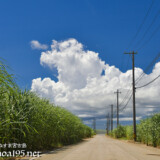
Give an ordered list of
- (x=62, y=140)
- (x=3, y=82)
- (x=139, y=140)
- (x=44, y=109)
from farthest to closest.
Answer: (x=139, y=140)
(x=62, y=140)
(x=44, y=109)
(x=3, y=82)

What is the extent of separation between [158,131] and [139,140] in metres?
9.80

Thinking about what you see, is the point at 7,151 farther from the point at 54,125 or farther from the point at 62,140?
the point at 62,140

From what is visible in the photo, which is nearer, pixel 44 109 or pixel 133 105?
pixel 44 109

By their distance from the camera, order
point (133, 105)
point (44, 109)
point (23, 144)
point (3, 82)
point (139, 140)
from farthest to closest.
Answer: point (133, 105)
point (139, 140)
point (44, 109)
point (23, 144)
point (3, 82)

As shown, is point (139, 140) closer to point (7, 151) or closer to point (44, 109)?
point (44, 109)

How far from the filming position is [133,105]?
102 ft

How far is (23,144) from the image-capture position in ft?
36.3

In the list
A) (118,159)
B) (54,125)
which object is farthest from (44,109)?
(118,159)

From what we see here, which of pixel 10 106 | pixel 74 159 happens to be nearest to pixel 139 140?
pixel 74 159

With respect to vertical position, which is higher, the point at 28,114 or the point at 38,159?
the point at 28,114

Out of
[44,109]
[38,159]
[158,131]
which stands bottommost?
[38,159]

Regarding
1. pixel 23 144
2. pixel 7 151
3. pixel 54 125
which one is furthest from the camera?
pixel 54 125

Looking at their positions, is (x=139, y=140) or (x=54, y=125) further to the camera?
(x=139, y=140)

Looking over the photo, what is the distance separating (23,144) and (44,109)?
379 centimetres
